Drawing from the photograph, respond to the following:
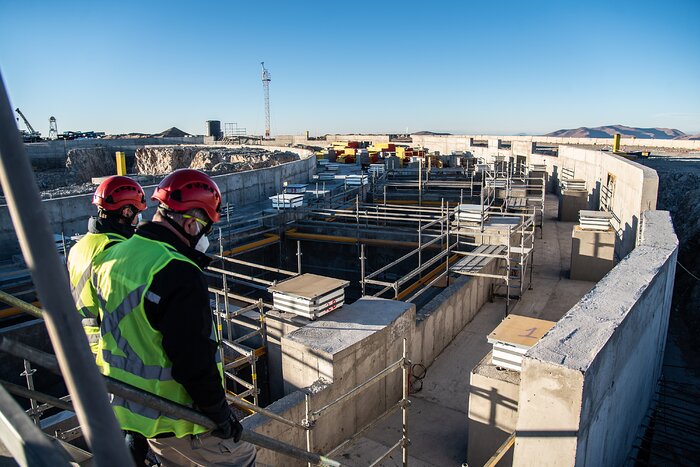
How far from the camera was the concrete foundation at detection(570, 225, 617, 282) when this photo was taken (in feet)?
37.6

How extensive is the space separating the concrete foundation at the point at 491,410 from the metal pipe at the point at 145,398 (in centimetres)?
245

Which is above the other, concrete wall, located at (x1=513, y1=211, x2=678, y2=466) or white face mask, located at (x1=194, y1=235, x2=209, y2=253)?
white face mask, located at (x1=194, y1=235, x2=209, y2=253)

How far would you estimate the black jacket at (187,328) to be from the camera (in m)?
2.29

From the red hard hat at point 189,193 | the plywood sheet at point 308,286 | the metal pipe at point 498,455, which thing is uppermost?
the red hard hat at point 189,193

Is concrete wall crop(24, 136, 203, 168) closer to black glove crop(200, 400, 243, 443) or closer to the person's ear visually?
the person's ear

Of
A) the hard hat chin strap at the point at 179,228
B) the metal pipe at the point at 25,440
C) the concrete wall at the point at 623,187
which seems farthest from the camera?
the concrete wall at the point at 623,187

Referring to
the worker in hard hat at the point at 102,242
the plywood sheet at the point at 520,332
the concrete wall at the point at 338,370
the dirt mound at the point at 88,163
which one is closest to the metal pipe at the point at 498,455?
the plywood sheet at the point at 520,332

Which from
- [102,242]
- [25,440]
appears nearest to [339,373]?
[102,242]

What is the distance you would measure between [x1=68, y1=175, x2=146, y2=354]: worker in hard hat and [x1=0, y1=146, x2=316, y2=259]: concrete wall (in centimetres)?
200

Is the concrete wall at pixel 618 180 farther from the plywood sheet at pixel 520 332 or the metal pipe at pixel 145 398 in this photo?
the metal pipe at pixel 145 398

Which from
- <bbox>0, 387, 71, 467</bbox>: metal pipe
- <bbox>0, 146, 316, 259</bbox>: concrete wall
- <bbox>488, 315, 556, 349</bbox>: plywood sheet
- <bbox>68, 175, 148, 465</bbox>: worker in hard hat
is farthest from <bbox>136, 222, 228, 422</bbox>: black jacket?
<bbox>0, 146, 316, 259</bbox>: concrete wall

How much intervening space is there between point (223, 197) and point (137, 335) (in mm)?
14337

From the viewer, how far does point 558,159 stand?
86.2 feet

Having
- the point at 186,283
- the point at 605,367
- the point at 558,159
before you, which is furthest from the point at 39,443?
the point at 558,159
